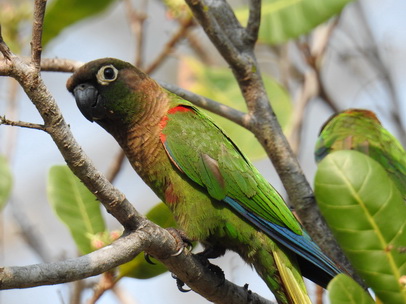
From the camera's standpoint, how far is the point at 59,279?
199 cm

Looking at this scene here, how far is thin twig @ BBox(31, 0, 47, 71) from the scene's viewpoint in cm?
210

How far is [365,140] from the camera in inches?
163

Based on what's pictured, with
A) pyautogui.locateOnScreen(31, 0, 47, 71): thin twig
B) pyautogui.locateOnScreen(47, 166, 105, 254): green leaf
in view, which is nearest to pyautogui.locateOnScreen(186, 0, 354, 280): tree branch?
pyautogui.locateOnScreen(47, 166, 105, 254): green leaf

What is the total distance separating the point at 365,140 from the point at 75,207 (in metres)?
1.87

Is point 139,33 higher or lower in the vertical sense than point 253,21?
higher

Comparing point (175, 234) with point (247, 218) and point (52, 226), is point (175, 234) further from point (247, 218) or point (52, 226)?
point (52, 226)

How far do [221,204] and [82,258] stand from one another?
1123mm

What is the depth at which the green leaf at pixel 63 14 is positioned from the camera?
13.7ft

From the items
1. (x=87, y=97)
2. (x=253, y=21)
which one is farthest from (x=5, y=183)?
(x=253, y=21)

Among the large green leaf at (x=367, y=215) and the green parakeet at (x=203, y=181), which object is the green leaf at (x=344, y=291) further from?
the green parakeet at (x=203, y=181)

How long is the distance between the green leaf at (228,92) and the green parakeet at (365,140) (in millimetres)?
315

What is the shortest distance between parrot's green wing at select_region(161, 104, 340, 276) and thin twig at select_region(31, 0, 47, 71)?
1.08m

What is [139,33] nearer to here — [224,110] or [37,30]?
[224,110]

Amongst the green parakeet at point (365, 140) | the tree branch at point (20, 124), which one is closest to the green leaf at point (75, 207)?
the tree branch at point (20, 124)
